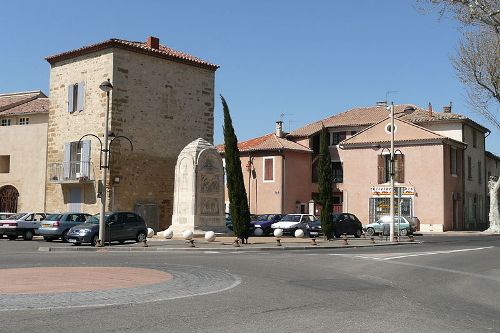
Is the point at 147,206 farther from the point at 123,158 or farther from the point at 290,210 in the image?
the point at 290,210

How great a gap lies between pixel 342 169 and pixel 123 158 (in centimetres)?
2236

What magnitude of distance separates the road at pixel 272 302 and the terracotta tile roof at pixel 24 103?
28.8 meters

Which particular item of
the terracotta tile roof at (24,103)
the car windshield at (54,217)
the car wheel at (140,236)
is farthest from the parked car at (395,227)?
the terracotta tile roof at (24,103)

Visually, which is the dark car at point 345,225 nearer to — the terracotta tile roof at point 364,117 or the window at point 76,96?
the window at point 76,96

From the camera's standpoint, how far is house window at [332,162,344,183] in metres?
51.9

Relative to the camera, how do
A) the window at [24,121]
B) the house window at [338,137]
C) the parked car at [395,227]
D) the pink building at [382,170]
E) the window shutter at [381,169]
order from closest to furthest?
the parked car at [395,227] → the window at [24,121] → the pink building at [382,170] → the window shutter at [381,169] → the house window at [338,137]

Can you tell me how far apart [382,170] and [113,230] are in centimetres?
2822

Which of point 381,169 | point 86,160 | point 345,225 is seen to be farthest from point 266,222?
point 381,169

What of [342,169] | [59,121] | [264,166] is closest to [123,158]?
[59,121]

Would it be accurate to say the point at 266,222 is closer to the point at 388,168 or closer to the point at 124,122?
the point at 124,122

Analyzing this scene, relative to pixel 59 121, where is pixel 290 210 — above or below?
below

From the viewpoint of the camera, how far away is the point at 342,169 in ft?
170

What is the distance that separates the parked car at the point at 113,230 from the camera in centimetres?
2485

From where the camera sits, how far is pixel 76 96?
37469mm
